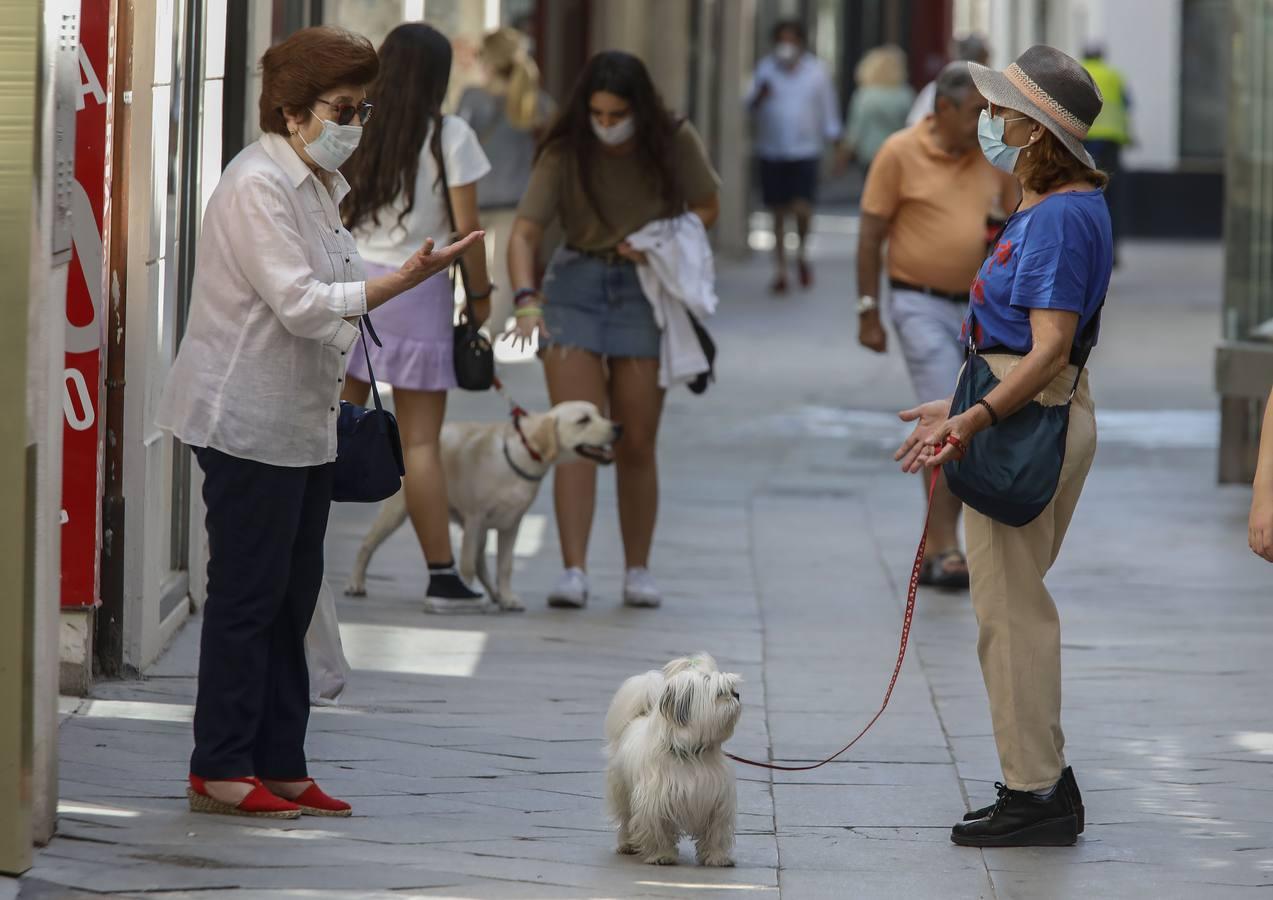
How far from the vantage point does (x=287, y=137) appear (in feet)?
16.5

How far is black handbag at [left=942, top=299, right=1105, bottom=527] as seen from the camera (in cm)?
495

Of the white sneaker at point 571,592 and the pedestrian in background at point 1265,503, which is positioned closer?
the pedestrian in background at point 1265,503

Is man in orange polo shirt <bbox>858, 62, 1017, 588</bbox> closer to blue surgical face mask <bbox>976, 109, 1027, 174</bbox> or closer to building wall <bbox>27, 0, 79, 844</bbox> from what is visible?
blue surgical face mask <bbox>976, 109, 1027, 174</bbox>

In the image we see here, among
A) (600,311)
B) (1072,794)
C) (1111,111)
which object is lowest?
(1072,794)

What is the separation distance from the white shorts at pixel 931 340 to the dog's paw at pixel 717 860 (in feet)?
11.8

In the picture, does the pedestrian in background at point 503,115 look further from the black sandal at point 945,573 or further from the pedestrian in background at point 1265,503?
the pedestrian in background at point 1265,503

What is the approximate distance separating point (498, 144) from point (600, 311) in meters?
7.66

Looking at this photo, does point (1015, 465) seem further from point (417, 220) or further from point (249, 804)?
point (417, 220)

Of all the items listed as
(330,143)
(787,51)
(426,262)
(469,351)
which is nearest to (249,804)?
(426,262)

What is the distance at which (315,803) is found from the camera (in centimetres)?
523

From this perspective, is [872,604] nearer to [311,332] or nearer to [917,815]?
[917,815]

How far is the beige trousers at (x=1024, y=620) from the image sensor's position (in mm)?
5074

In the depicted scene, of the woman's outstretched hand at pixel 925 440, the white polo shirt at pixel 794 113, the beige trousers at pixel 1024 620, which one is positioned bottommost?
the beige trousers at pixel 1024 620

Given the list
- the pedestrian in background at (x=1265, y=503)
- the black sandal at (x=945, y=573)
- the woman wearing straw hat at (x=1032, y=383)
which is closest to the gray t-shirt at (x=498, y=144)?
the black sandal at (x=945, y=573)
